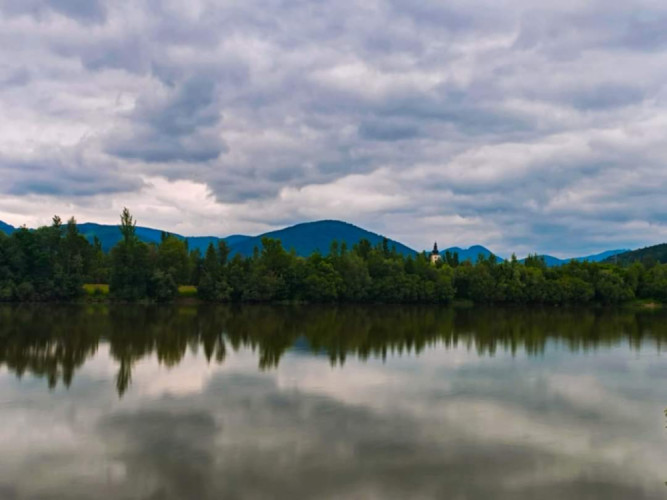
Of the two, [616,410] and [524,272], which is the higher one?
[524,272]

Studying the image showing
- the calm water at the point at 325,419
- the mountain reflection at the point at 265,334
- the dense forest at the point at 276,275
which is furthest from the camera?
the dense forest at the point at 276,275

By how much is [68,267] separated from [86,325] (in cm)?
3785

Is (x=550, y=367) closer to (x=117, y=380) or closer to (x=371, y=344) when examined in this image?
(x=371, y=344)

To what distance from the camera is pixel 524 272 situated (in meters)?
97.6

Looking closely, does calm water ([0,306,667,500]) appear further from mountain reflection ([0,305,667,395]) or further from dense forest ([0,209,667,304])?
dense forest ([0,209,667,304])

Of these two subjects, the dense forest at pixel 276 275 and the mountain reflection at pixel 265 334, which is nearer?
the mountain reflection at pixel 265 334

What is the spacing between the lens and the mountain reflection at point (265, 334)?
33.2 m

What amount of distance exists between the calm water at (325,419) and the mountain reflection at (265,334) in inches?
15.3

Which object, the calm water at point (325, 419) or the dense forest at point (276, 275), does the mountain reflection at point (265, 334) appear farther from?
the dense forest at point (276, 275)

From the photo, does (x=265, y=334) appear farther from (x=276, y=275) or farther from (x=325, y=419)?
(x=276, y=275)

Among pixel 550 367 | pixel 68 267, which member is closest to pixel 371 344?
pixel 550 367

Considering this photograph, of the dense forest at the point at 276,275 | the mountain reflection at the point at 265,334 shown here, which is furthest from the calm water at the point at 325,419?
the dense forest at the point at 276,275

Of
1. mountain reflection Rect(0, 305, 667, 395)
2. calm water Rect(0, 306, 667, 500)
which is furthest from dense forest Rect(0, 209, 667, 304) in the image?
calm water Rect(0, 306, 667, 500)

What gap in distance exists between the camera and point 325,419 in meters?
19.5
